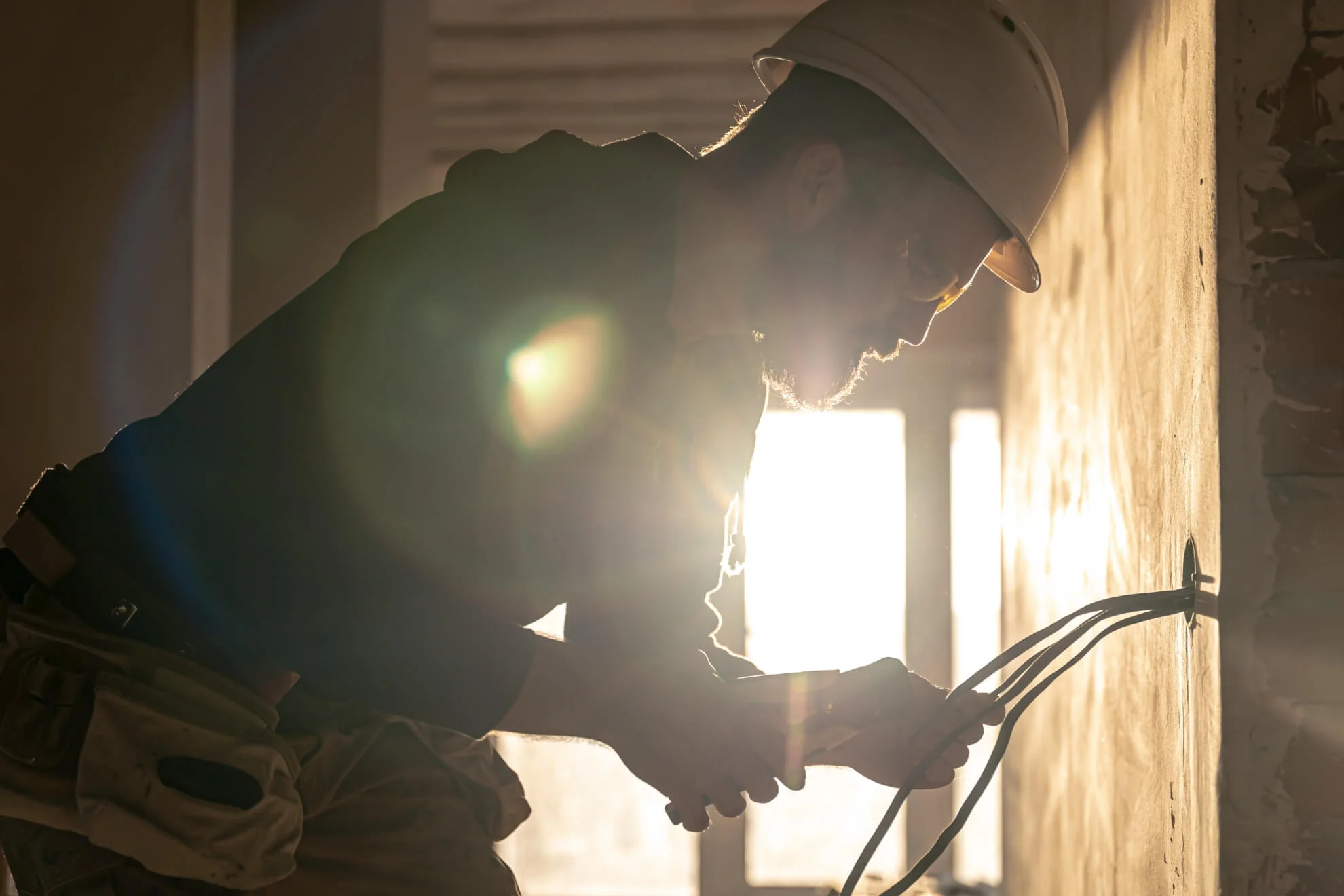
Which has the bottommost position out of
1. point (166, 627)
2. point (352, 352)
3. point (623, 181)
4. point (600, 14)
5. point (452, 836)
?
point (452, 836)

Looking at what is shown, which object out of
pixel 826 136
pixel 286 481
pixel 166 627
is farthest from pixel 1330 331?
pixel 166 627

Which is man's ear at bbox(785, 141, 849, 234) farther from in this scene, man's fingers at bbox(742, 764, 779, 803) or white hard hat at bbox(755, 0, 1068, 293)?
man's fingers at bbox(742, 764, 779, 803)

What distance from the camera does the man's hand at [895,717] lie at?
977 mm

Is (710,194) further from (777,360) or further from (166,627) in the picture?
(166,627)

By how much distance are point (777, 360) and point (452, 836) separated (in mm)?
608

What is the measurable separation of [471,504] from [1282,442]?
638mm

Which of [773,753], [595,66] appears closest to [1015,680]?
[773,753]

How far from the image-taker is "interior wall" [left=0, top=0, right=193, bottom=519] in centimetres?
220

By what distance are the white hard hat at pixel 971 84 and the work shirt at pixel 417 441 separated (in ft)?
0.79

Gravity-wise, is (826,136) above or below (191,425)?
above

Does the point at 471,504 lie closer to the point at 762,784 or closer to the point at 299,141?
the point at 762,784

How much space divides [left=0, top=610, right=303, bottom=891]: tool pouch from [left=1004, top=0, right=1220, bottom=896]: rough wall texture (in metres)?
0.73

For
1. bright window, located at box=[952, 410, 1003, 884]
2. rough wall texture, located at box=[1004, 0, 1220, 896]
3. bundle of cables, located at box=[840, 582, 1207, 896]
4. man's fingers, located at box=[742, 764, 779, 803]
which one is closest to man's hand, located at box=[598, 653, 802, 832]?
man's fingers, located at box=[742, 764, 779, 803]

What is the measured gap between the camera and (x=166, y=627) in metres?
0.91
